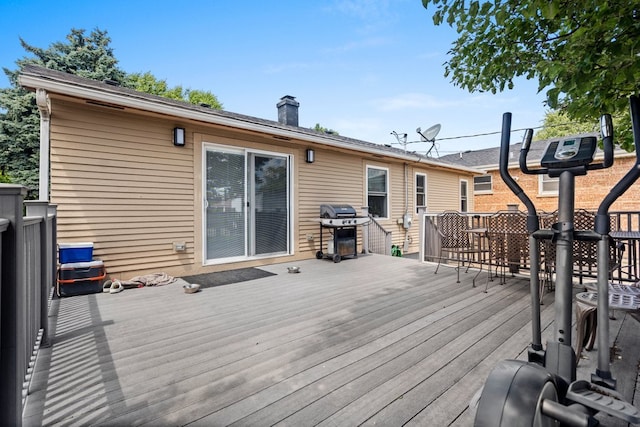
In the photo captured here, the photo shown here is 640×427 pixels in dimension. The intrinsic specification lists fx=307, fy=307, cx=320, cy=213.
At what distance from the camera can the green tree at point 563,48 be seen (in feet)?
7.00

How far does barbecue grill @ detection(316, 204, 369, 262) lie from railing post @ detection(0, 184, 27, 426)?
196 inches

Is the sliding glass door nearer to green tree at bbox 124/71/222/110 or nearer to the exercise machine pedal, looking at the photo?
the exercise machine pedal

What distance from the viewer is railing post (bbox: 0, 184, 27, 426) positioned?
1245mm

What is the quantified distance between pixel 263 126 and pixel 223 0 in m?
5.16

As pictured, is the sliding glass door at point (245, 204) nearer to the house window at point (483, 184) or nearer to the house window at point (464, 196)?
the house window at point (464, 196)

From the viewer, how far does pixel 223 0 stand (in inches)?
321

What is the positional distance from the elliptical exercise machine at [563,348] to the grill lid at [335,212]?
Answer: 453 cm

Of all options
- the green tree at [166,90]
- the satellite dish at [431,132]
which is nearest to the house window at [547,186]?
the satellite dish at [431,132]

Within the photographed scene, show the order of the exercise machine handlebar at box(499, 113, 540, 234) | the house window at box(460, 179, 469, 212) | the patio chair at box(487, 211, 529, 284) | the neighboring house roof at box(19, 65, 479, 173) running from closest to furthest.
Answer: the exercise machine handlebar at box(499, 113, 540, 234), the neighboring house roof at box(19, 65, 479, 173), the patio chair at box(487, 211, 529, 284), the house window at box(460, 179, 469, 212)

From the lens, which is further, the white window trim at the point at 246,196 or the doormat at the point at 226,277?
the white window trim at the point at 246,196

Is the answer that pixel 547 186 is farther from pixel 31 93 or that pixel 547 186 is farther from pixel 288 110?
pixel 31 93

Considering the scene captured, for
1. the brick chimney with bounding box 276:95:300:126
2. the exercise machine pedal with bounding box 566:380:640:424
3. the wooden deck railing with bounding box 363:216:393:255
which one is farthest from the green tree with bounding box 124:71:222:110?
the exercise machine pedal with bounding box 566:380:640:424

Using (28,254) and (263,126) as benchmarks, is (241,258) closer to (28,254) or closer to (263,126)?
(263,126)

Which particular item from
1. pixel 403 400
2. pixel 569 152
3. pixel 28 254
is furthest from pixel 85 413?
pixel 569 152
